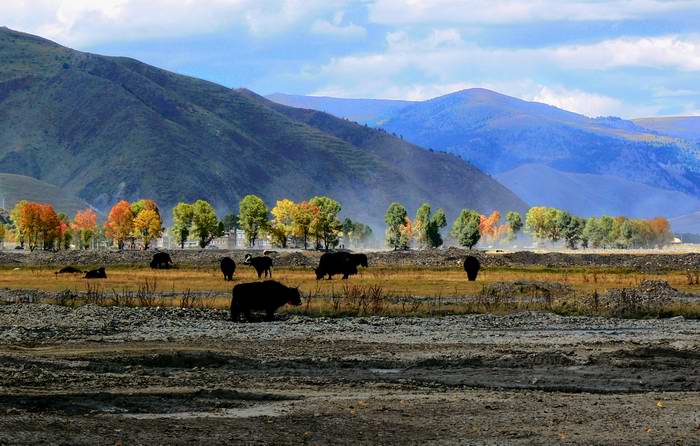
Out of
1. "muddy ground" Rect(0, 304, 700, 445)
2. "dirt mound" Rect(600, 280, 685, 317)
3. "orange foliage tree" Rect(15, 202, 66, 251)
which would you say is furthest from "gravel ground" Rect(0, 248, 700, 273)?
"muddy ground" Rect(0, 304, 700, 445)

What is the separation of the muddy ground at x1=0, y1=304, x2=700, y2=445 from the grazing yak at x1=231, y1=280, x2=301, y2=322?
159 centimetres

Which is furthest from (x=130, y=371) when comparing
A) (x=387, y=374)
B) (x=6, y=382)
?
(x=387, y=374)

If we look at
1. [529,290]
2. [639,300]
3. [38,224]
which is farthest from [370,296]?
[38,224]

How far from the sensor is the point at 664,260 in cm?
12475

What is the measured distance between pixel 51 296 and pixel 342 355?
27584 mm

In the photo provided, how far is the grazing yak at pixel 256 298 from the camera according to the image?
127 ft

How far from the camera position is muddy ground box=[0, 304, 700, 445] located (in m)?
16.7

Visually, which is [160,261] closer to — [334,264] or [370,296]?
[334,264]

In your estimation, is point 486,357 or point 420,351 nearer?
point 486,357

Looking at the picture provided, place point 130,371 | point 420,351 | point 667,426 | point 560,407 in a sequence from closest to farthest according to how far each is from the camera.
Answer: point 667,426 < point 560,407 < point 130,371 < point 420,351

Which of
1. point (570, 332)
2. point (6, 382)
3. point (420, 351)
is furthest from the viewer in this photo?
point (570, 332)

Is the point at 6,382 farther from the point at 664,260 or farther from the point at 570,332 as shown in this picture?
the point at 664,260

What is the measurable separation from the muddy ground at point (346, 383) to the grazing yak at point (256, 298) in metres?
1.59

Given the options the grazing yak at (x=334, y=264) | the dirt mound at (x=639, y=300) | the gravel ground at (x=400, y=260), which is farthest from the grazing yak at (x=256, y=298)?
the gravel ground at (x=400, y=260)
